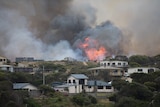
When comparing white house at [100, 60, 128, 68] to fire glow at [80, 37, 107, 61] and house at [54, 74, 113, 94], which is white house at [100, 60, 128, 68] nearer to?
fire glow at [80, 37, 107, 61]

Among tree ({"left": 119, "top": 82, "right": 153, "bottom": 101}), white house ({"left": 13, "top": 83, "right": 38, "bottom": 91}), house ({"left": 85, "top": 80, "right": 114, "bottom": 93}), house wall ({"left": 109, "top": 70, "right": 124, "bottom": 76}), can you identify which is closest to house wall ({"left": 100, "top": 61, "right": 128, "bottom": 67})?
house wall ({"left": 109, "top": 70, "right": 124, "bottom": 76})

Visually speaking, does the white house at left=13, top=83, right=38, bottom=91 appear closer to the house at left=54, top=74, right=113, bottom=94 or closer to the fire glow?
the house at left=54, top=74, right=113, bottom=94

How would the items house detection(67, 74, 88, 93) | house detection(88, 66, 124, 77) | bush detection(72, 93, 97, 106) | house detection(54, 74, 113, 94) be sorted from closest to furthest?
bush detection(72, 93, 97, 106) → house detection(67, 74, 88, 93) → house detection(54, 74, 113, 94) → house detection(88, 66, 124, 77)

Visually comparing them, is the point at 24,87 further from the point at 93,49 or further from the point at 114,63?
the point at 93,49

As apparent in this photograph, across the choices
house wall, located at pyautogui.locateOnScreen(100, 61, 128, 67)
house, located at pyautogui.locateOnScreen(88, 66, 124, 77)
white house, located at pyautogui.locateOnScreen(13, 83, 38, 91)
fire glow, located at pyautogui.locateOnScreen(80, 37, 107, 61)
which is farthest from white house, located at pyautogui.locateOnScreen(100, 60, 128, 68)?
white house, located at pyautogui.locateOnScreen(13, 83, 38, 91)

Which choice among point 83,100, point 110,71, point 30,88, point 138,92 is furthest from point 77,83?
point 110,71

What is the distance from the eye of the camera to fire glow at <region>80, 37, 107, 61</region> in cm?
6794

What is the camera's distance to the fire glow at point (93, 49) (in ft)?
223

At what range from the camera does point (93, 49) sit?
67.8 m

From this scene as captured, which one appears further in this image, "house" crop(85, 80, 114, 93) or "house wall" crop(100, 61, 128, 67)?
"house wall" crop(100, 61, 128, 67)

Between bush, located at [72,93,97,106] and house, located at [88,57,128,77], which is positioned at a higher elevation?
house, located at [88,57,128,77]

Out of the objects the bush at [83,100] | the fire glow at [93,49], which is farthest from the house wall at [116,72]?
the bush at [83,100]

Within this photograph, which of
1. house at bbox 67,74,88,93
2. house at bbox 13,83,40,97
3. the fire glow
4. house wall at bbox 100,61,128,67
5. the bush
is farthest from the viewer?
the fire glow

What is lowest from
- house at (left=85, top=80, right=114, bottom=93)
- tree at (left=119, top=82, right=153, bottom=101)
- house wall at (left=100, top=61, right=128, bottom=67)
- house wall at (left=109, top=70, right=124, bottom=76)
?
tree at (left=119, top=82, right=153, bottom=101)
